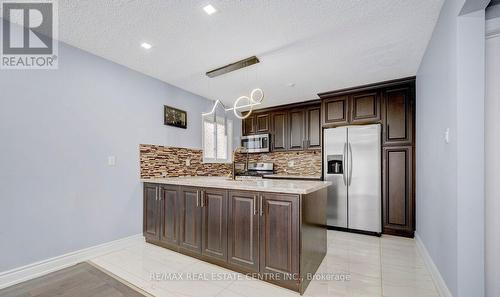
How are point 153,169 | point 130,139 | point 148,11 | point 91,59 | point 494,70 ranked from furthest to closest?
point 153,169, point 130,139, point 91,59, point 148,11, point 494,70

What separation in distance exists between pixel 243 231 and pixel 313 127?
302 centimetres

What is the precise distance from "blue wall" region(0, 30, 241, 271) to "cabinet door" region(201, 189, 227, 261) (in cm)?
130

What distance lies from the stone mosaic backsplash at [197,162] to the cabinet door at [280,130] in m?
0.29

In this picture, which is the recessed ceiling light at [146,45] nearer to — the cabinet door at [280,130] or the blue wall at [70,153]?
the blue wall at [70,153]

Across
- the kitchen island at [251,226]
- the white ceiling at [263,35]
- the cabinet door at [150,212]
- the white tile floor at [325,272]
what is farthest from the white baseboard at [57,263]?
the white ceiling at [263,35]

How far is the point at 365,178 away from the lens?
3.60 meters

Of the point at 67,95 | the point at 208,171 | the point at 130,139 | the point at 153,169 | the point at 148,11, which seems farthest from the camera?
the point at 208,171

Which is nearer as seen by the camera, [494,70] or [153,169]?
[494,70]

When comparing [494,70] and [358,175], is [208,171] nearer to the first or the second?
[358,175]

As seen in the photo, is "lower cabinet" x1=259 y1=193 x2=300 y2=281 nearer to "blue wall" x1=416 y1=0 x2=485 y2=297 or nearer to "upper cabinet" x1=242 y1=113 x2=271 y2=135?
"blue wall" x1=416 y1=0 x2=485 y2=297

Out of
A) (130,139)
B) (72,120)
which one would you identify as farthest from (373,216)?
(72,120)

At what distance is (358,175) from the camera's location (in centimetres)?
366

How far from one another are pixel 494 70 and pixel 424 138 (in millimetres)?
1192

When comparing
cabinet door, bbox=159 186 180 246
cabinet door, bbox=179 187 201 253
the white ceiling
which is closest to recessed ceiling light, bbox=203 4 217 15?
the white ceiling
